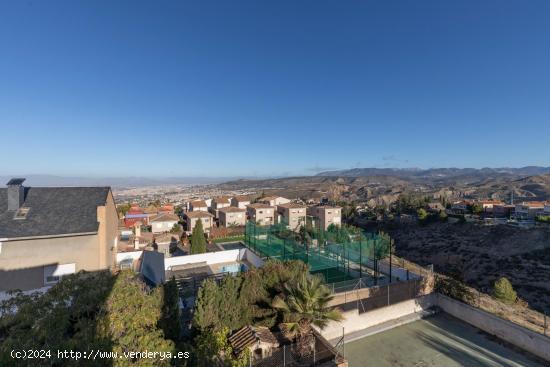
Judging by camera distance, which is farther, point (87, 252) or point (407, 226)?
point (407, 226)

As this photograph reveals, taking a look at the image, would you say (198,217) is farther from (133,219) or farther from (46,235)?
(46,235)

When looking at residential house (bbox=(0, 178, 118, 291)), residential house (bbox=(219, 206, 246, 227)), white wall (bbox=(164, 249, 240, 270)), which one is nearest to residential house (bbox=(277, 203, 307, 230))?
residential house (bbox=(219, 206, 246, 227))

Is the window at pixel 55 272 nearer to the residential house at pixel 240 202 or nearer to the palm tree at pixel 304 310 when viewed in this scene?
the palm tree at pixel 304 310

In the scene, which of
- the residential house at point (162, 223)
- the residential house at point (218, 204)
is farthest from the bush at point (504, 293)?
the residential house at point (218, 204)

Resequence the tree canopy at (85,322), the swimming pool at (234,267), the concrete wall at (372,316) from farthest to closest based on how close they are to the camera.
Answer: the swimming pool at (234,267)
the concrete wall at (372,316)
the tree canopy at (85,322)

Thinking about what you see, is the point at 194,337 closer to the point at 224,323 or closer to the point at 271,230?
the point at 224,323

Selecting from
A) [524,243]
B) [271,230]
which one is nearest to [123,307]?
[271,230]
